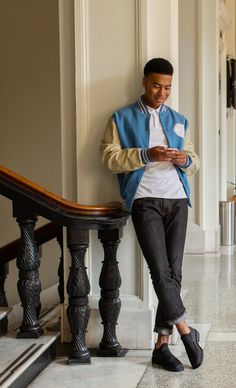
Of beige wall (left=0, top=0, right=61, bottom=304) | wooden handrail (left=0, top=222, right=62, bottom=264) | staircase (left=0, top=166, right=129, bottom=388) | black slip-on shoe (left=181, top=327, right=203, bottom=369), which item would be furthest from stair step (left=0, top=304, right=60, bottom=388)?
beige wall (left=0, top=0, right=61, bottom=304)

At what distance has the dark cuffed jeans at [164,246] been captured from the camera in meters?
3.16

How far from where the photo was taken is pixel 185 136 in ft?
11.3

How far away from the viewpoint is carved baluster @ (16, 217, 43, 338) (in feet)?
10.5

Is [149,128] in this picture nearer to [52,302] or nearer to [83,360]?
[83,360]

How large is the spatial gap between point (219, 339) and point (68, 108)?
160cm

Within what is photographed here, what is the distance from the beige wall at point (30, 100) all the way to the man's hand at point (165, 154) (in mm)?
2903

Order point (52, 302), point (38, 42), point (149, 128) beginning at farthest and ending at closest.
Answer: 1. point (38, 42)
2. point (52, 302)
3. point (149, 128)

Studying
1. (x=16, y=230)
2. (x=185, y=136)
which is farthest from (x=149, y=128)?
(x=16, y=230)

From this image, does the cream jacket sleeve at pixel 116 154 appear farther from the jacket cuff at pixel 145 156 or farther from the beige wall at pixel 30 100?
the beige wall at pixel 30 100

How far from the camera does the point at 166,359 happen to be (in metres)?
3.21

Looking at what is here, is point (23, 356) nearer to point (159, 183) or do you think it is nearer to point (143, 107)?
point (159, 183)

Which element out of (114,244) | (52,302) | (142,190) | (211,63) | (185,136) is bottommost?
(52,302)

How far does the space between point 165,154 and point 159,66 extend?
1.53 feet

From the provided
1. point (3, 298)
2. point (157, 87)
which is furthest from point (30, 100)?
point (157, 87)
